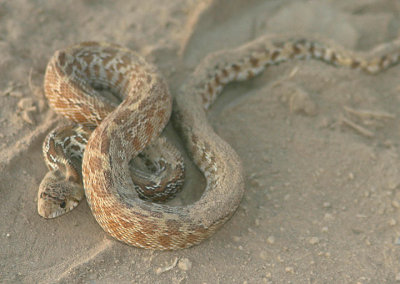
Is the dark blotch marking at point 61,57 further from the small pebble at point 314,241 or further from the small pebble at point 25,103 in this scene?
the small pebble at point 314,241

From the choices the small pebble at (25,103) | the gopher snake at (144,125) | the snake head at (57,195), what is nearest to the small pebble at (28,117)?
the small pebble at (25,103)

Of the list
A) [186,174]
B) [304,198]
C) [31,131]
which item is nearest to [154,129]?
[186,174]

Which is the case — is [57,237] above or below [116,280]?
above

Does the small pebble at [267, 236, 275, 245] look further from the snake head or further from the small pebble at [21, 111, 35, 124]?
the small pebble at [21, 111, 35, 124]

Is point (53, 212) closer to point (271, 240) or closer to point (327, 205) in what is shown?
point (271, 240)

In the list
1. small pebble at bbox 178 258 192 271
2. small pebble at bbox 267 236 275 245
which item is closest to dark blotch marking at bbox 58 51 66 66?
small pebble at bbox 178 258 192 271

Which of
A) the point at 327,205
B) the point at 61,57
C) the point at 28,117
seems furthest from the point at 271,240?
the point at 61,57

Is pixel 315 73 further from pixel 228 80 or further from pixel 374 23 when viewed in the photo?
pixel 374 23
